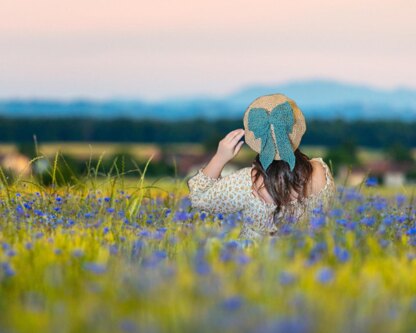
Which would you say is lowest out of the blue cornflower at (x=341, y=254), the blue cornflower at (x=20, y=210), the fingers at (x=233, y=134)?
the blue cornflower at (x=20, y=210)

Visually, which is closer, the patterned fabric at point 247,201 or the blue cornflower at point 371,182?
the patterned fabric at point 247,201

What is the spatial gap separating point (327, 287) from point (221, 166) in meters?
1.86

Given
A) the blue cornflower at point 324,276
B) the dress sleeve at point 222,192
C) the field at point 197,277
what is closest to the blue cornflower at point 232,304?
the field at point 197,277

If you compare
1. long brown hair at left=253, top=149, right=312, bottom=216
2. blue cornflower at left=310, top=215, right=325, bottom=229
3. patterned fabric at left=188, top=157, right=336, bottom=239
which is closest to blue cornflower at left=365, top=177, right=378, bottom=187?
patterned fabric at left=188, top=157, right=336, bottom=239

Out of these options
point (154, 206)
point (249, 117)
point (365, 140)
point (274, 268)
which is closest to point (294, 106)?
point (249, 117)

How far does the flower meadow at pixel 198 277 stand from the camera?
2.85 meters

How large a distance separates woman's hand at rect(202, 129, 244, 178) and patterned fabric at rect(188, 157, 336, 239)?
0.20ft

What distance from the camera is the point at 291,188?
506 centimetres

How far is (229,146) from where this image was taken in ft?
16.7

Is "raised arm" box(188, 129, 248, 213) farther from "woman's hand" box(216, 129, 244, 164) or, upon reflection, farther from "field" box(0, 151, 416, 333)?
"field" box(0, 151, 416, 333)

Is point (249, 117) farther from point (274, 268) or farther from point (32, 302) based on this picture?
point (32, 302)

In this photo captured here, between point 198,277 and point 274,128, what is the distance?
73.5 inches

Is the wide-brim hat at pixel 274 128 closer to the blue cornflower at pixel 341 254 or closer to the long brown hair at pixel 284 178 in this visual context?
the long brown hair at pixel 284 178

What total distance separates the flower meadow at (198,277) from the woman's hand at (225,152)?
0.39m
